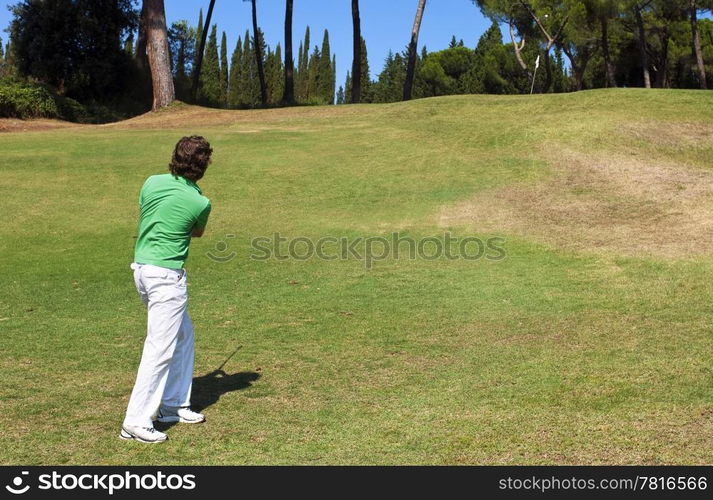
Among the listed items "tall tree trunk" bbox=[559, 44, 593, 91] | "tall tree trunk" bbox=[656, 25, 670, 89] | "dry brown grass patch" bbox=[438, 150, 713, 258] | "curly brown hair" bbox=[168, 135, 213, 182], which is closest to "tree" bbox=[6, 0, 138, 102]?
"dry brown grass patch" bbox=[438, 150, 713, 258]

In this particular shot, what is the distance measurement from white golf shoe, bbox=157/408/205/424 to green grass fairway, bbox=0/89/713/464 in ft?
0.50

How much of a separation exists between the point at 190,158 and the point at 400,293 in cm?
563

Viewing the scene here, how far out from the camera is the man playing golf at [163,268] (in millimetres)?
5578

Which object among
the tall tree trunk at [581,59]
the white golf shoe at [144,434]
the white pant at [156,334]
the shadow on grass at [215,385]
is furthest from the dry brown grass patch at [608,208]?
the tall tree trunk at [581,59]

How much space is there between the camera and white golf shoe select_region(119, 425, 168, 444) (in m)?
5.54

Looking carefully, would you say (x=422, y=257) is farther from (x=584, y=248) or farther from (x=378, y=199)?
(x=378, y=199)

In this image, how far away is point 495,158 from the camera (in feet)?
62.3

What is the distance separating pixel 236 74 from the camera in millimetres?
94375

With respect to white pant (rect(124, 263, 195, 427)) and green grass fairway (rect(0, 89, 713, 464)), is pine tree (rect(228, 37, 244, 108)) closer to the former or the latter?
green grass fairway (rect(0, 89, 713, 464))

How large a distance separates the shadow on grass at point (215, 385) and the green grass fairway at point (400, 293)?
0.03 metres

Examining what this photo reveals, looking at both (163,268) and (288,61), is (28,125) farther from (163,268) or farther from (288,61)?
(163,268)

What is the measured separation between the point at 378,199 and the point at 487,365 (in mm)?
9288

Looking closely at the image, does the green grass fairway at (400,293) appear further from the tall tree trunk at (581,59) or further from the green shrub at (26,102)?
the tall tree trunk at (581,59)

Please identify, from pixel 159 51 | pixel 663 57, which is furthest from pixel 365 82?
pixel 159 51
